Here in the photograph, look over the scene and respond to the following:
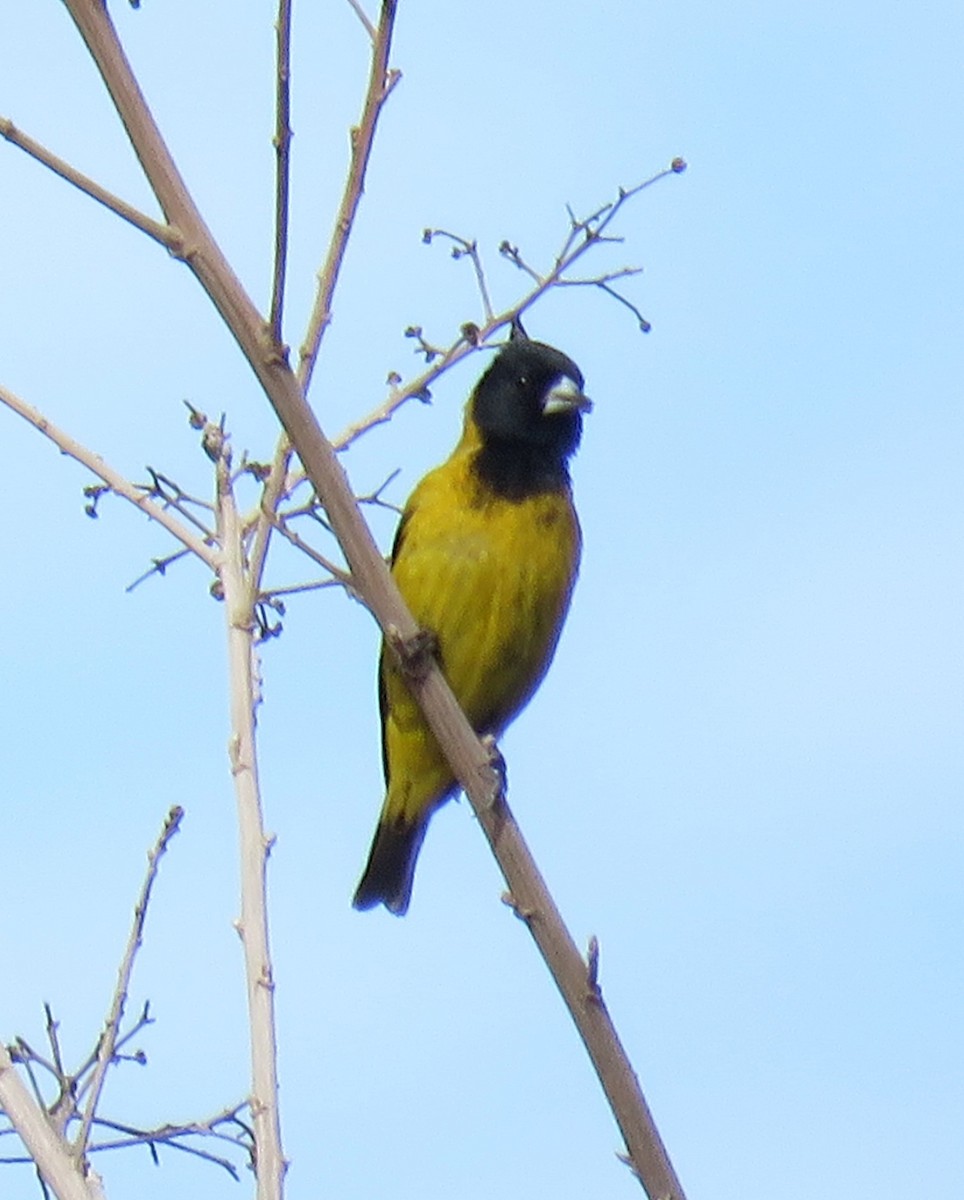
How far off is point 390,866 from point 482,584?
1225mm

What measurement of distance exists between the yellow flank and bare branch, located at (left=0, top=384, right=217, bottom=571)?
1.19 metres

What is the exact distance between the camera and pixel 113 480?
11.5 ft

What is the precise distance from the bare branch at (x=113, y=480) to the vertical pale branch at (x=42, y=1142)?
1.05m

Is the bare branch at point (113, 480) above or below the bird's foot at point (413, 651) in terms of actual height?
above

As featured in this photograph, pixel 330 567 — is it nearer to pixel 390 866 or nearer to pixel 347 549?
pixel 347 549

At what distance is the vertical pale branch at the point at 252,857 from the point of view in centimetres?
261

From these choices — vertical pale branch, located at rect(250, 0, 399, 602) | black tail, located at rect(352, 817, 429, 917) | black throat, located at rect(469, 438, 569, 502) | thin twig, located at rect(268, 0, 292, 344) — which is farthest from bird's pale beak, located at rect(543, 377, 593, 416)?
thin twig, located at rect(268, 0, 292, 344)

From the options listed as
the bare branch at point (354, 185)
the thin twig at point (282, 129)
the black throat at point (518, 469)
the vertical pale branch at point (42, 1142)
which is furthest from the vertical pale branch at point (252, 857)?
the black throat at point (518, 469)

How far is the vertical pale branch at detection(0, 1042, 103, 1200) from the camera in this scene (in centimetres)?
246

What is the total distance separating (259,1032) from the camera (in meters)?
2.73

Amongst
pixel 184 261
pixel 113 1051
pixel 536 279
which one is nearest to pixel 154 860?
pixel 113 1051

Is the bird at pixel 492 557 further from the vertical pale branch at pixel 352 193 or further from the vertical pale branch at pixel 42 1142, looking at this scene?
the vertical pale branch at pixel 42 1142

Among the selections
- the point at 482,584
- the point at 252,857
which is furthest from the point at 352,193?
the point at 482,584

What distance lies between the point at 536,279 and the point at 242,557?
957mm
